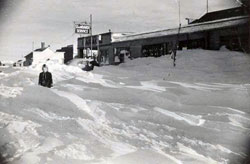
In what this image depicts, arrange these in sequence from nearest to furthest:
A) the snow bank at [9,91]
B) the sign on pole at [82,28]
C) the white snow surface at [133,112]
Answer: the white snow surface at [133,112]
the snow bank at [9,91]
the sign on pole at [82,28]

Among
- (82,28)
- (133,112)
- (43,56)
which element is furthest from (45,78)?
(133,112)

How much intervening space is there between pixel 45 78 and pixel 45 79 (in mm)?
12

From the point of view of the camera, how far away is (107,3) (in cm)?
200

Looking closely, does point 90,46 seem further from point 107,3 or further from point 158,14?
point 158,14

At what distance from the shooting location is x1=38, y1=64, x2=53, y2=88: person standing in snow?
1.82 m

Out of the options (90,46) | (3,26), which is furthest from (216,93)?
(3,26)

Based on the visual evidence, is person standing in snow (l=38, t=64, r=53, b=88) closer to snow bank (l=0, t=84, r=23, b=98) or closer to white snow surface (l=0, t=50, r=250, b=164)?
white snow surface (l=0, t=50, r=250, b=164)

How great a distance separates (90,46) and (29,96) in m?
0.49

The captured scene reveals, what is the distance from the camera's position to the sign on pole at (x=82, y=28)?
1.91 metres

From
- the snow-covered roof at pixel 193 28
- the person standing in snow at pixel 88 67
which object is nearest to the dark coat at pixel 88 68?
the person standing in snow at pixel 88 67

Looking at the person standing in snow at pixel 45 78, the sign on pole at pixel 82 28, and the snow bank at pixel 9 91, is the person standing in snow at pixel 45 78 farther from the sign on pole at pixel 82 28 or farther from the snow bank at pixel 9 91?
the sign on pole at pixel 82 28

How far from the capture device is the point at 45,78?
1840 mm

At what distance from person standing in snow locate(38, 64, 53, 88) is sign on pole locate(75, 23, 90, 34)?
1.03 ft

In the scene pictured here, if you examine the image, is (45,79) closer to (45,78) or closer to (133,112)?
(45,78)
